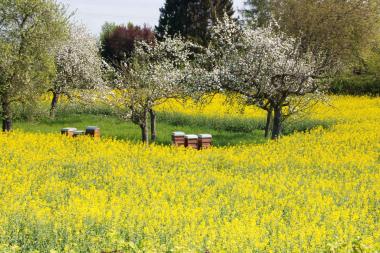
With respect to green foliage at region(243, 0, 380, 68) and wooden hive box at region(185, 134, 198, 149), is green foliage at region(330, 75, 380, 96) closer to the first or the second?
green foliage at region(243, 0, 380, 68)

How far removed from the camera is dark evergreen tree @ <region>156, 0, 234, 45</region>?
62281mm

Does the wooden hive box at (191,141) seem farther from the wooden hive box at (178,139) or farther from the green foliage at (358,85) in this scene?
the green foliage at (358,85)

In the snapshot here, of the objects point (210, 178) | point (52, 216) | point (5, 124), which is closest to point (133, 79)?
point (5, 124)

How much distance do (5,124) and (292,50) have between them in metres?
13.2

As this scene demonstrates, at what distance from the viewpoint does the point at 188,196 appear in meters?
13.1

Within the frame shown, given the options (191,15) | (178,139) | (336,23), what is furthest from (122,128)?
(191,15)

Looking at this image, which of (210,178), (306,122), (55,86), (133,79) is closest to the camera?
(210,178)

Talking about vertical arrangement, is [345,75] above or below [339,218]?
above

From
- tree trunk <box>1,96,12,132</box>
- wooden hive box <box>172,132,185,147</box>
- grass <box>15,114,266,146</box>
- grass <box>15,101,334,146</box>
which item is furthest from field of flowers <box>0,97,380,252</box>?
grass <box>15,101,334,146</box>

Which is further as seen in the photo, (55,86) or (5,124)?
(55,86)

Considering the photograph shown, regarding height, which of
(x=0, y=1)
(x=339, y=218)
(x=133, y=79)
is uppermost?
(x=0, y=1)

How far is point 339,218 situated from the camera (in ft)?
39.6

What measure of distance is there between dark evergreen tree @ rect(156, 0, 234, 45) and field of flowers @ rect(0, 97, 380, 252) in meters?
40.9

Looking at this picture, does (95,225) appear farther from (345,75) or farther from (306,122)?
(345,75)
